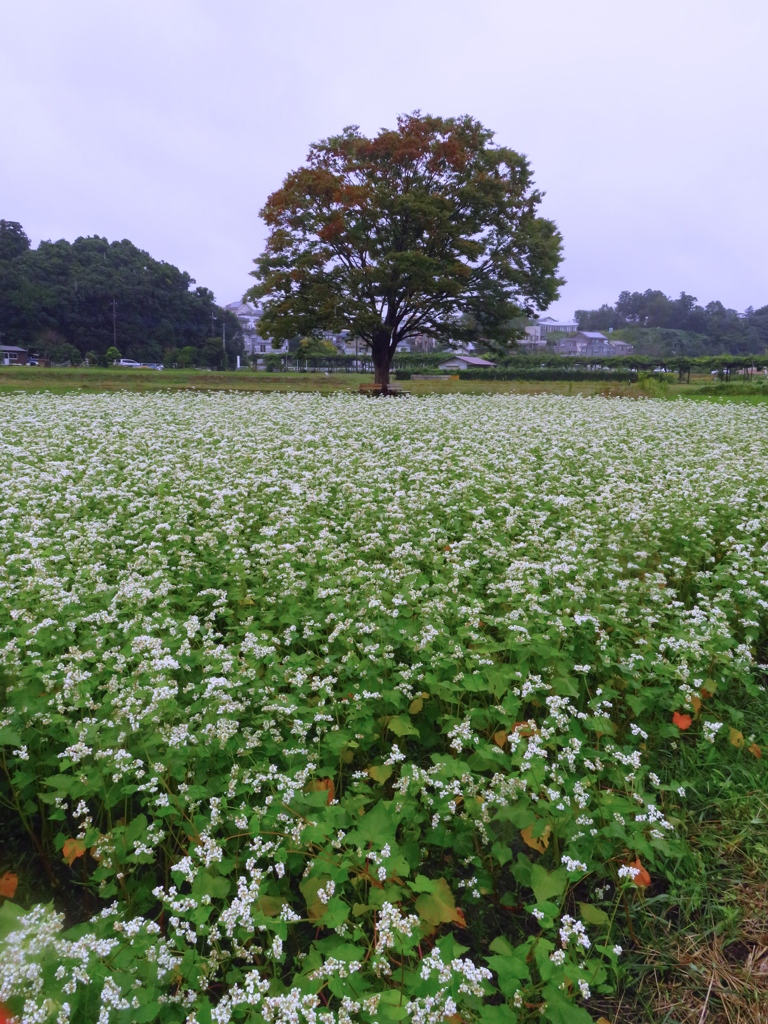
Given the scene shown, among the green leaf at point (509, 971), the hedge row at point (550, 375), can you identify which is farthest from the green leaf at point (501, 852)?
the hedge row at point (550, 375)

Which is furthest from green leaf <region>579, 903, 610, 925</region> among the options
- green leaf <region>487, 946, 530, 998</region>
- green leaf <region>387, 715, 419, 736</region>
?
green leaf <region>387, 715, 419, 736</region>

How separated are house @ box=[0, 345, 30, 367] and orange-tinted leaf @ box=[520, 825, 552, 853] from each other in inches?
2463

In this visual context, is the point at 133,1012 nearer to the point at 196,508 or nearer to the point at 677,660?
the point at 677,660

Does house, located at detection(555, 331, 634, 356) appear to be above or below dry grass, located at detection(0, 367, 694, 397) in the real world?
above

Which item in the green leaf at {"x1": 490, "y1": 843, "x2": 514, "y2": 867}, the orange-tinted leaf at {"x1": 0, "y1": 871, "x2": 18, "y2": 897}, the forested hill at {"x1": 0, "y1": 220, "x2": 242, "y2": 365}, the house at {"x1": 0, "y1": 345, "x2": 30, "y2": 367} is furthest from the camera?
the forested hill at {"x1": 0, "y1": 220, "x2": 242, "y2": 365}

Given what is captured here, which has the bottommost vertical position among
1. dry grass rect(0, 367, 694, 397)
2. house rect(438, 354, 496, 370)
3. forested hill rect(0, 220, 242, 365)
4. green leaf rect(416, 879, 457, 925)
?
green leaf rect(416, 879, 457, 925)

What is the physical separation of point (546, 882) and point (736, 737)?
1627 millimetres

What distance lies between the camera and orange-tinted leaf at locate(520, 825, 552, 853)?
7.66ft

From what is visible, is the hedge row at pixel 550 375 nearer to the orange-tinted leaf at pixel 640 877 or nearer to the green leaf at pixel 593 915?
the orange-tinted leaf at pixel 640 877

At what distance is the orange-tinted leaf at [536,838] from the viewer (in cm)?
233

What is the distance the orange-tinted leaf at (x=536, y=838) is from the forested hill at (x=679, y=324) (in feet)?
277

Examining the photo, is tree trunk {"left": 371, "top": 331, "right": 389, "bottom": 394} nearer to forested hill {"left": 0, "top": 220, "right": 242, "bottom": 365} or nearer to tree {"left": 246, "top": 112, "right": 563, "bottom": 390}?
tree {"left": 246, "top": 112, "right": 563, "bottom": 390}

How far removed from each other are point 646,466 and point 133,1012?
25.2 feet

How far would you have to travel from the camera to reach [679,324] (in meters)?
107
